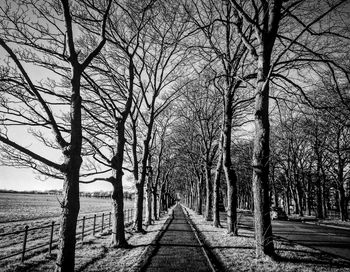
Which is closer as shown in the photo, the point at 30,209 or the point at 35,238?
the point at 35,238

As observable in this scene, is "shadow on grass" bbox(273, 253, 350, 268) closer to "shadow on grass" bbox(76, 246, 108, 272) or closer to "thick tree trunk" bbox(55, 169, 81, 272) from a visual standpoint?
"shadow on grass" bbox(76, 246, 108, 272)

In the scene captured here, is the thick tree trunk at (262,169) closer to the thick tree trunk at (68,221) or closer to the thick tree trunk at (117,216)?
the thick tree trunk at (117,216)

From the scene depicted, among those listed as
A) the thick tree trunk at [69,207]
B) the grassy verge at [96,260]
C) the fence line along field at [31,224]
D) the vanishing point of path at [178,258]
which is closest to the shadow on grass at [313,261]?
the vanishing point of path at [178,258]

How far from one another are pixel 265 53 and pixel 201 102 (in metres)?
12.0

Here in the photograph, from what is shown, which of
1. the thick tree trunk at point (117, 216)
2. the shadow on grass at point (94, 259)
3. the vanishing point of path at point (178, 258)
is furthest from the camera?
the thick tree trunk at point (117, 216)

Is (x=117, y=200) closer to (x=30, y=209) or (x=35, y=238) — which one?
(x=35, y=238)

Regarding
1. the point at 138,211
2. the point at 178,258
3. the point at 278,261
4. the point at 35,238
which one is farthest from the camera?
the point at 138,211

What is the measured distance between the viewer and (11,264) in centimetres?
689

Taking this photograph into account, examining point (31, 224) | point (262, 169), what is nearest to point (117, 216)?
point (262, 169)

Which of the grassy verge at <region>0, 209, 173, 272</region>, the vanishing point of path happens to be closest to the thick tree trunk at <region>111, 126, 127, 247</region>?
the grassy verge at <region>0, 209, 173, 272</region>

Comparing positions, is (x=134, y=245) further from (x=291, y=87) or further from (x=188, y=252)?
(x=291, y=87)

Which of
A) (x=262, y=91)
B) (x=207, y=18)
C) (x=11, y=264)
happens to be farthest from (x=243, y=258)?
(x=207, y=18)

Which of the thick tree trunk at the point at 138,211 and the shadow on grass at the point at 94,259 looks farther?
the thick tree trunk at the point at 138,211

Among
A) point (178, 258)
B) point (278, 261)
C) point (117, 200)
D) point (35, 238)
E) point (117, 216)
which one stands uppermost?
point (117, 200)
